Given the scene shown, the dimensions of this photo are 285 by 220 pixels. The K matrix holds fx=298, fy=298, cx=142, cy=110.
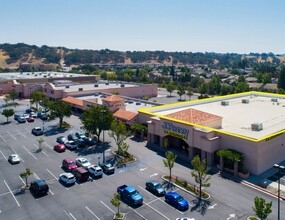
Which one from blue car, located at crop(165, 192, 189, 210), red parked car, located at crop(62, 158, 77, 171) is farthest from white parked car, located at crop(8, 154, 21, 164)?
blue car, located at crop(165, 192, 189, 210)

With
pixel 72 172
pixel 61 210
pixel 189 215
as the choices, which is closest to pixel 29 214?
pixel 61 210

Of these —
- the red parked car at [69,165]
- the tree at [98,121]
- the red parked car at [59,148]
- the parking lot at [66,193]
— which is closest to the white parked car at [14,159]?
the parking lot at [66,193]

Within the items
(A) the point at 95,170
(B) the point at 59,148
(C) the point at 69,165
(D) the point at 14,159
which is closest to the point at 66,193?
(A) the point at 95,170

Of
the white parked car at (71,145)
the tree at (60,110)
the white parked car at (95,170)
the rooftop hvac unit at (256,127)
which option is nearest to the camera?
the white parked car at (95,170)

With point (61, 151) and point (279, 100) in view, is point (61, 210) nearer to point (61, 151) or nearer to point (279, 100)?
point (61, 151)

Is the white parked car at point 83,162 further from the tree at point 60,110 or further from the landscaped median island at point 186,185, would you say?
the tree at point 60,110

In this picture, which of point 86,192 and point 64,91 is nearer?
point 86,192

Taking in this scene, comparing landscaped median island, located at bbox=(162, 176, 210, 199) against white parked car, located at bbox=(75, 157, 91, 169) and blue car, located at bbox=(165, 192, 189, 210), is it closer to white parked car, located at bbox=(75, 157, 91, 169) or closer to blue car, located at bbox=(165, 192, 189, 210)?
blue car, located at bbox=(165, 192, 189, 210)
